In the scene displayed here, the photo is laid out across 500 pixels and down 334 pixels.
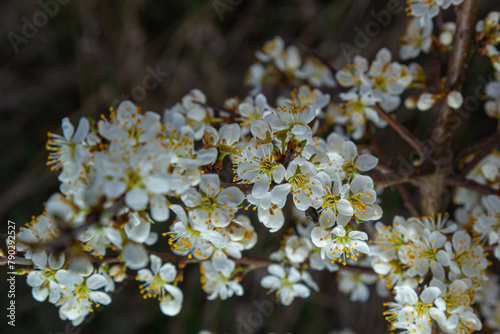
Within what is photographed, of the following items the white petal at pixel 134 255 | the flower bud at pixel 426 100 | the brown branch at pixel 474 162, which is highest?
the white petal at pixel 134 255

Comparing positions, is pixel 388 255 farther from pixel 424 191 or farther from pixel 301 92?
pixel 301 92

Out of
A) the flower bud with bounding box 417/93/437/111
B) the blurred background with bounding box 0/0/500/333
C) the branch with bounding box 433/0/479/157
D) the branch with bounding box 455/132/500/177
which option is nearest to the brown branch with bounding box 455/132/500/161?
the branch with bounding box 455/132/500/177

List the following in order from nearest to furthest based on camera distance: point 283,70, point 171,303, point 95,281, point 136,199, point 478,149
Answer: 1. point 136,199
2. point 95,281
3. point 171,303
4. point 478,149
5. point 283,70

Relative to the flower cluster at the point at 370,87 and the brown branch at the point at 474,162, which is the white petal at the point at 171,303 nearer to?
the flower cluster at the point at 370,87

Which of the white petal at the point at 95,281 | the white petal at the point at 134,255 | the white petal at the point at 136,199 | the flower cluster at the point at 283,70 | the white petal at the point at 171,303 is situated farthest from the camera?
the flower cluster at the point at 283,70

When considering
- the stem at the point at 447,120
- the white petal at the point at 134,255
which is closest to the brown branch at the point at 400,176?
the stem at the point at 447,120

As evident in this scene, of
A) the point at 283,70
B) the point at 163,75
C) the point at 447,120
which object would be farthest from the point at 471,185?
the point at 163,75

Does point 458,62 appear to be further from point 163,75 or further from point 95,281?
point 163,75

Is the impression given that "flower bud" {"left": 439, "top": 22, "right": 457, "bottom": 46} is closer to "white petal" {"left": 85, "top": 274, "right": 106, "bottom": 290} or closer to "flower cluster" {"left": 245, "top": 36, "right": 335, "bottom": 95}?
"flower cluster" {"left": 245, "top": 36, "right": 335, "bottom": 95}
